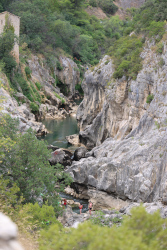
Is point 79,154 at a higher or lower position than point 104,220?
lower

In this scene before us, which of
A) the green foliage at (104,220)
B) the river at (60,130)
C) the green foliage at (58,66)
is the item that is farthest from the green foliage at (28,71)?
the green foliage at (104,220)

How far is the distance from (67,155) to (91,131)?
8.74 meters

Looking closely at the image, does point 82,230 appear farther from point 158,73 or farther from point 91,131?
point 91,131

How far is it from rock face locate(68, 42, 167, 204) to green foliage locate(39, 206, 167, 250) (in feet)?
33.3

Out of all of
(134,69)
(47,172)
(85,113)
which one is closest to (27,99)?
(85,113)

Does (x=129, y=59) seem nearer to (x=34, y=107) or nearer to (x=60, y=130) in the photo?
(x=60, y=130)

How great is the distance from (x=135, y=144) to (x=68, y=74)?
5021cm

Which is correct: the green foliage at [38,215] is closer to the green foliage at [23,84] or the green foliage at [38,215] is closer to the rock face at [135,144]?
the rock face at [135,144]

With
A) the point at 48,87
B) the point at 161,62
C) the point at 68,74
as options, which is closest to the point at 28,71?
the point at 48,87

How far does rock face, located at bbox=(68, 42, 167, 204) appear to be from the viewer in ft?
66.6

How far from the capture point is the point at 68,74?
2817 inches

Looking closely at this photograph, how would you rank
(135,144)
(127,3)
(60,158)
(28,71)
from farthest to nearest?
(127,3), (28,71), (60,158), (135,144)

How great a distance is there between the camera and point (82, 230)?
760cm

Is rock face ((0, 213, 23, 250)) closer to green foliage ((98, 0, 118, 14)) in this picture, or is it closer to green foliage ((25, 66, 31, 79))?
green foliage ((25, 66, 31, 79))
